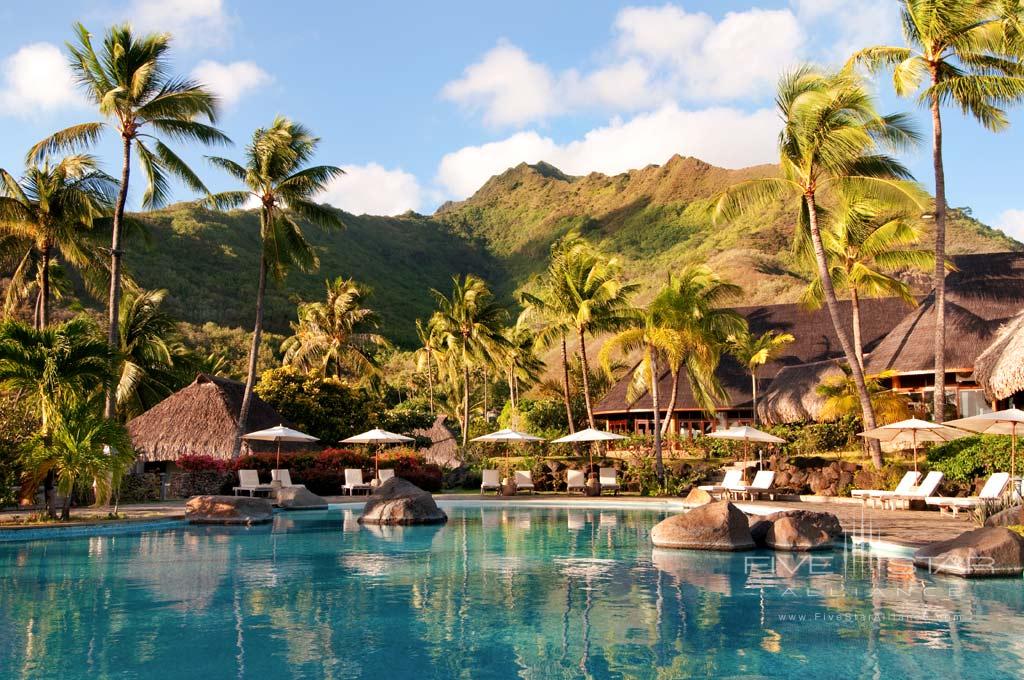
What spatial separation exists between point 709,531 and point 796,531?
1.17 meters

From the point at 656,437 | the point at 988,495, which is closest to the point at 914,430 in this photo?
the point at 988,495

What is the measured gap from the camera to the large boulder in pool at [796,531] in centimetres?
1214

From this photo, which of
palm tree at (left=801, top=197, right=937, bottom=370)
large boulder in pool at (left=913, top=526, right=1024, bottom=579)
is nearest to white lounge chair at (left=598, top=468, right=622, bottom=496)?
palm tree at (left=801, top=197, right=937, bottom=370)

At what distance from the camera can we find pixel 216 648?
668 cm

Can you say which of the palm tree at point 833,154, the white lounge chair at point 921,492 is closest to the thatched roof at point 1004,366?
the palm tree at point 833,154

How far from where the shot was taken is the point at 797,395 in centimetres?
2806

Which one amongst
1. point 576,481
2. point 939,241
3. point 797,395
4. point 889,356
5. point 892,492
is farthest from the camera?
point 797,395

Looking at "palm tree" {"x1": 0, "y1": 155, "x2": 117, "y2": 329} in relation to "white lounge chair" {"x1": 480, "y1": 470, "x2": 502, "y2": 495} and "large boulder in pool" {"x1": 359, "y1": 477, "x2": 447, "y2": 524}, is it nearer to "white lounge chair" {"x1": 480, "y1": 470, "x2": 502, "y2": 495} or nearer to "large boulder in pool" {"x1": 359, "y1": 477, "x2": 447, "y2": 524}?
"large boulder in pool" {"x1": 359, "y1": 477, "x2": 447, "y2": 524}

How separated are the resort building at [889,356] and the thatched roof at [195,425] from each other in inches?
531

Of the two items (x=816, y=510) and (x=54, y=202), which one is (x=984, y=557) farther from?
(x=54, y=202)

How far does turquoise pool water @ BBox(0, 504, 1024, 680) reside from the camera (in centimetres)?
621

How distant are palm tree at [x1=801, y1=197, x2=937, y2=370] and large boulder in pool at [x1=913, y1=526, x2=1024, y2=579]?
50.5ft

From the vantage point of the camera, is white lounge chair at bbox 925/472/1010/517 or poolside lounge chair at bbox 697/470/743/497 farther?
poolside lounge chair at bbox 697/470/743/497

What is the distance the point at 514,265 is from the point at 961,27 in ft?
244
